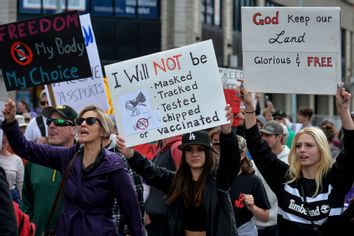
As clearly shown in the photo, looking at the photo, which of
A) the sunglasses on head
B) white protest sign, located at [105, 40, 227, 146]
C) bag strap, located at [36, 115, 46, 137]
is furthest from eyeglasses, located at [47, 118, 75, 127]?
bag strap, located at [36, 115, 46, 137]

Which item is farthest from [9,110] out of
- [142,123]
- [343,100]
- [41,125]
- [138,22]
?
[138,22]

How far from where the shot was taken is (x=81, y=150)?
643cm

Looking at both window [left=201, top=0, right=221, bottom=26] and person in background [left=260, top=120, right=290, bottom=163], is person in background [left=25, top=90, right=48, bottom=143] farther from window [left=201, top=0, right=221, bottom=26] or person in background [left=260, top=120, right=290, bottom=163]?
window [left=201, top=0, right=221, bottom=26]

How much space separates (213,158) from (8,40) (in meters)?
2.33

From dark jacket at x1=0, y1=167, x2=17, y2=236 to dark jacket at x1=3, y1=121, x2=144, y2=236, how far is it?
197 centimetres

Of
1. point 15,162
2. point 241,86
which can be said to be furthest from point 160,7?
point 241,86

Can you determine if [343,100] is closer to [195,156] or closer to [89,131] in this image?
[195,156]

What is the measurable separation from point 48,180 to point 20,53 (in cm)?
139

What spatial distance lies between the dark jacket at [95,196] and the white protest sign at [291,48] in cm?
129

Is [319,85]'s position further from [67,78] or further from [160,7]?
[160,7]

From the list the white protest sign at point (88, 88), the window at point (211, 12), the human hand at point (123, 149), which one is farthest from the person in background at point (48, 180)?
the window at point (211, 12)

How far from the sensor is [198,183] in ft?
21.4

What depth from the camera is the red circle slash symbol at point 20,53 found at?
7750 millimetres

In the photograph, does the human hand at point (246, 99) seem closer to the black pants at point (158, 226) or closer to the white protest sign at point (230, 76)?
the black pants at point (158, 226)
